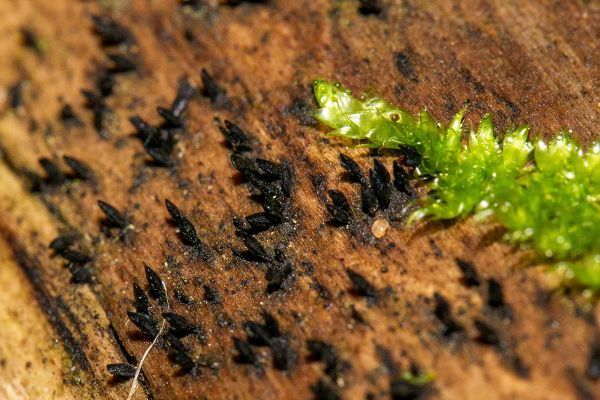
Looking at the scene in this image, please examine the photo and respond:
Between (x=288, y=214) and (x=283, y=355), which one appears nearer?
(x=283, y=355)

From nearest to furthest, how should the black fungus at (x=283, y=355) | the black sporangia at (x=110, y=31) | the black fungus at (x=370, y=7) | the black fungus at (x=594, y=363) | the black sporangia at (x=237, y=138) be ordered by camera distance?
the black fungus at (x=594, y=363) < the black fungus at (x=283, y=355) < the black sporangia at (x=237, y=138) < the black fungus at (x=370, y=7) < the black sporangia at (x=110, y=31)

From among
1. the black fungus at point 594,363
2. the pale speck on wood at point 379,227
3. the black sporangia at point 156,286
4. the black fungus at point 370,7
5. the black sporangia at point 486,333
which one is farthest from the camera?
the black fungus at point 370,7

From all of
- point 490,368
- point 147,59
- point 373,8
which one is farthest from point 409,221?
point 147,59

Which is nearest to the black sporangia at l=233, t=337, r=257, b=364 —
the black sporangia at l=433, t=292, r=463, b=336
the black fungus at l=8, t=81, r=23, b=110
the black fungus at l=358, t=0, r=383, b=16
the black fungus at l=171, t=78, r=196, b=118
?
the black sporangia at l=433, t=292, r=463, b=336

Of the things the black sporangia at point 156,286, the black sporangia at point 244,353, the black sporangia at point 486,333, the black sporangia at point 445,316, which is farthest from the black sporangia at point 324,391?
the black sporangia at point 156,286

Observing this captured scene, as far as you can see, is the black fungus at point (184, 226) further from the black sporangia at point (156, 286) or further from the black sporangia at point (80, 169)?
the black sporangia at point (80, 169)

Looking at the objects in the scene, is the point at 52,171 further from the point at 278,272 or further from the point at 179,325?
the point at 278,272

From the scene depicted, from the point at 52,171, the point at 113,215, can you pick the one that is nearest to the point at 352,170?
the point at 113,215

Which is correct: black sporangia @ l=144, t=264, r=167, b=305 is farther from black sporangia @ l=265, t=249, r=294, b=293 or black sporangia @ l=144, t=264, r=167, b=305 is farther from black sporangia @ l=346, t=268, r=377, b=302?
black sporangia @ l=346, t=268, r=377, b=302
